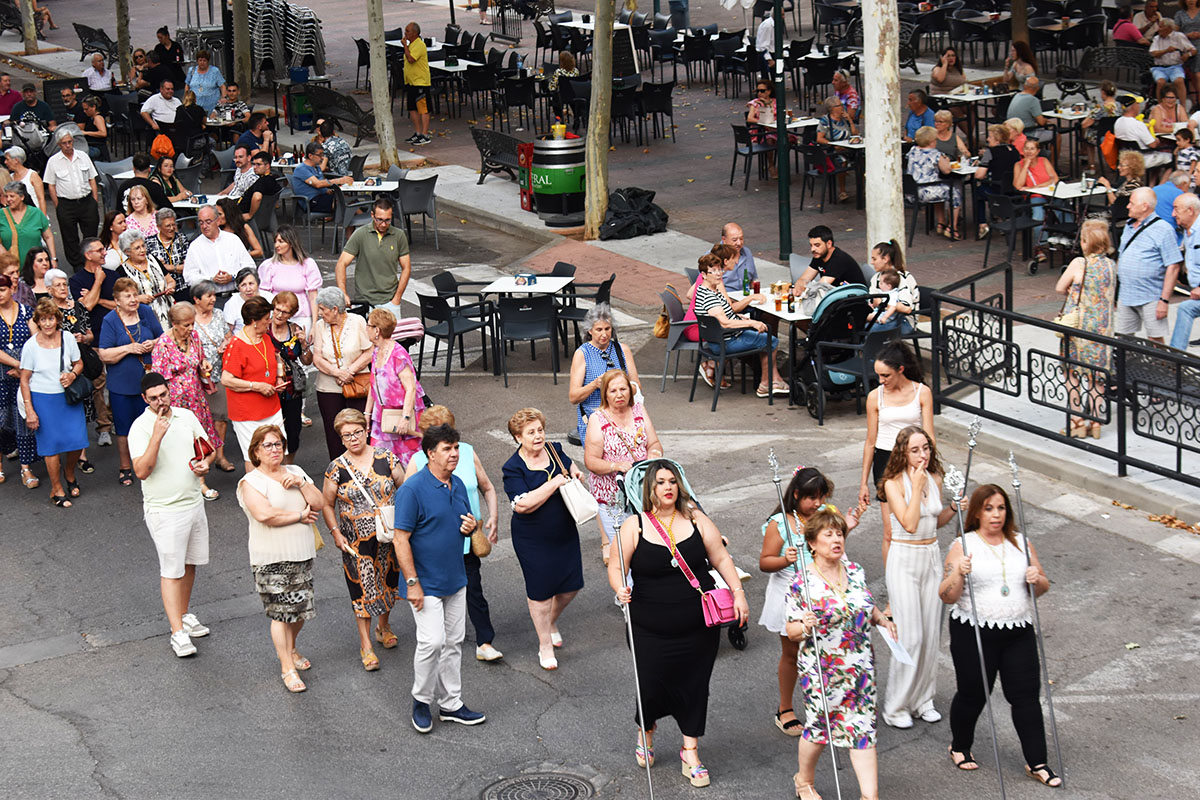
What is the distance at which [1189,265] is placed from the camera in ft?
41.2

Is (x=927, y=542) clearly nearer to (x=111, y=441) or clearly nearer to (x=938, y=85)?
(x=111, y=441)

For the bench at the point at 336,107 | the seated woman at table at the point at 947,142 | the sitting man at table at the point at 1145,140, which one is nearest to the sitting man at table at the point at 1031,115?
the sitting man at table at the point at 1145,140

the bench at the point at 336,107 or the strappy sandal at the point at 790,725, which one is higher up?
the bench at the point at 336,107

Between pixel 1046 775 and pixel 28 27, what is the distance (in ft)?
131

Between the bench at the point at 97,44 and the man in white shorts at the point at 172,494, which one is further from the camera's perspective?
the bench at the point at 97,44

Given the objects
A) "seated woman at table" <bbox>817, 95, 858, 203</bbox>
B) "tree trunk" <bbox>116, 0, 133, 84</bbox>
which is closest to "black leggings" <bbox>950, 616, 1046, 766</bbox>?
"seated woman at table" <bbox>817, 95, 858, 203</bbox>

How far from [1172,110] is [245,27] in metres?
19.4

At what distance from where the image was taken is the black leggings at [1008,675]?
7.20 m

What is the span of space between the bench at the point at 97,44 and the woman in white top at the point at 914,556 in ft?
111

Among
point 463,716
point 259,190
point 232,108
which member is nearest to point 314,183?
point 259,190

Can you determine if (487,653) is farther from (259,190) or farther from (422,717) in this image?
(259,190)

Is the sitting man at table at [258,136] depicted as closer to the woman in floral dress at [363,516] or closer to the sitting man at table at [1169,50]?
the woman in floral dress at [363,516]

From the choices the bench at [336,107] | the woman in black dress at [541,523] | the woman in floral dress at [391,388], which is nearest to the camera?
the woman in black dress at [541,523]

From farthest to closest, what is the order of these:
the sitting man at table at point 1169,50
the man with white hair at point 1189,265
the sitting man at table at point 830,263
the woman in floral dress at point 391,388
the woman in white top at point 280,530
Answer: the sitting man at table at point 1169,50 < the sitting man at table at point 830,263 < the man with white hair at point 1189,265 < the woman in floral dress at point 391,388 < the woman in white top at point 280,530
